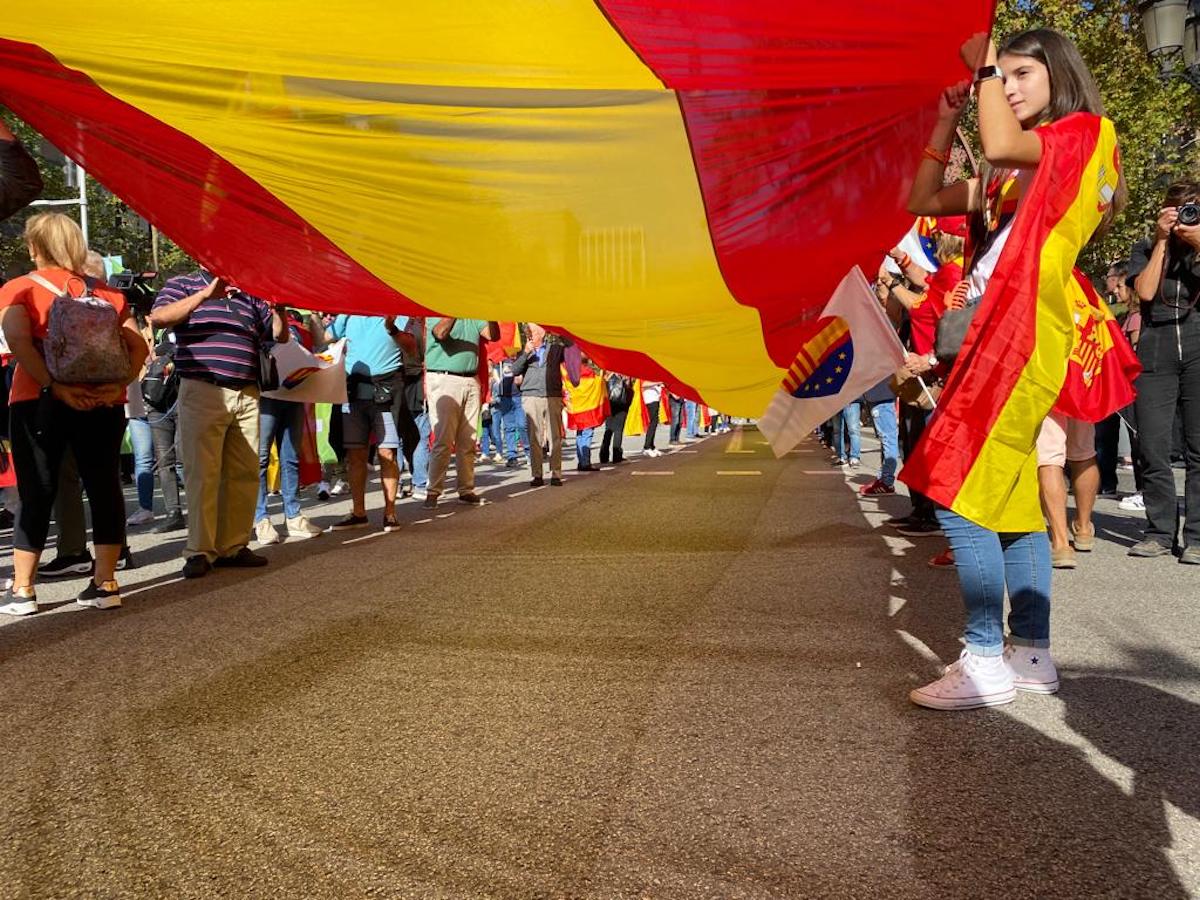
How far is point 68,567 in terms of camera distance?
5.90m

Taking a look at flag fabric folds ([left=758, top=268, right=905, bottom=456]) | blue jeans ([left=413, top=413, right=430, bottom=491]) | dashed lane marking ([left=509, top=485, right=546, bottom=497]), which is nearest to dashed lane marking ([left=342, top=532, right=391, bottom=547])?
dashed lane marking ([left=509, top=485, right=546, bottom=497])

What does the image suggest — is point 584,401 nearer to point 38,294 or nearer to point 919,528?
point 919,528

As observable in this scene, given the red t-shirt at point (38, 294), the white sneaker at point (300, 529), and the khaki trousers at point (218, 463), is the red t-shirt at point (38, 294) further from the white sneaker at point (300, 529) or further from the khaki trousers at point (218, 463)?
the white sneaker at point (300, 529)

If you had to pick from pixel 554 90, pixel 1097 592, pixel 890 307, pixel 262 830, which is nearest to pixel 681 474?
pixel 890 307

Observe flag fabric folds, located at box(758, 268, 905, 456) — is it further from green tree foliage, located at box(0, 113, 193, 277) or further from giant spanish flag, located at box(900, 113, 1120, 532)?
green tree foliage, located at box(0, 113, 193, 277)

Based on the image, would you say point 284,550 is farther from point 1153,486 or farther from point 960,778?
point 1153,486

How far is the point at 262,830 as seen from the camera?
7.35 feet

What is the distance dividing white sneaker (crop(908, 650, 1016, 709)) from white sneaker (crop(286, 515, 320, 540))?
5.32 m

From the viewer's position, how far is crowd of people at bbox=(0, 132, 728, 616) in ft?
15.1

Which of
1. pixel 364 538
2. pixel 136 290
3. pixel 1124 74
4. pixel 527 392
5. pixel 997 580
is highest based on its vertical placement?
pixel 1124 74

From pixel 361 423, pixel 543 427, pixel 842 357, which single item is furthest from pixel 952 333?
pixel 543 427

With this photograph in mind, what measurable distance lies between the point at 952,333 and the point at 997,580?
2.54 ft

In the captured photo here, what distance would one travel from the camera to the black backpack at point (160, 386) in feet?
→ 26.2

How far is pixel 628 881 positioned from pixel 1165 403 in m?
5.27
